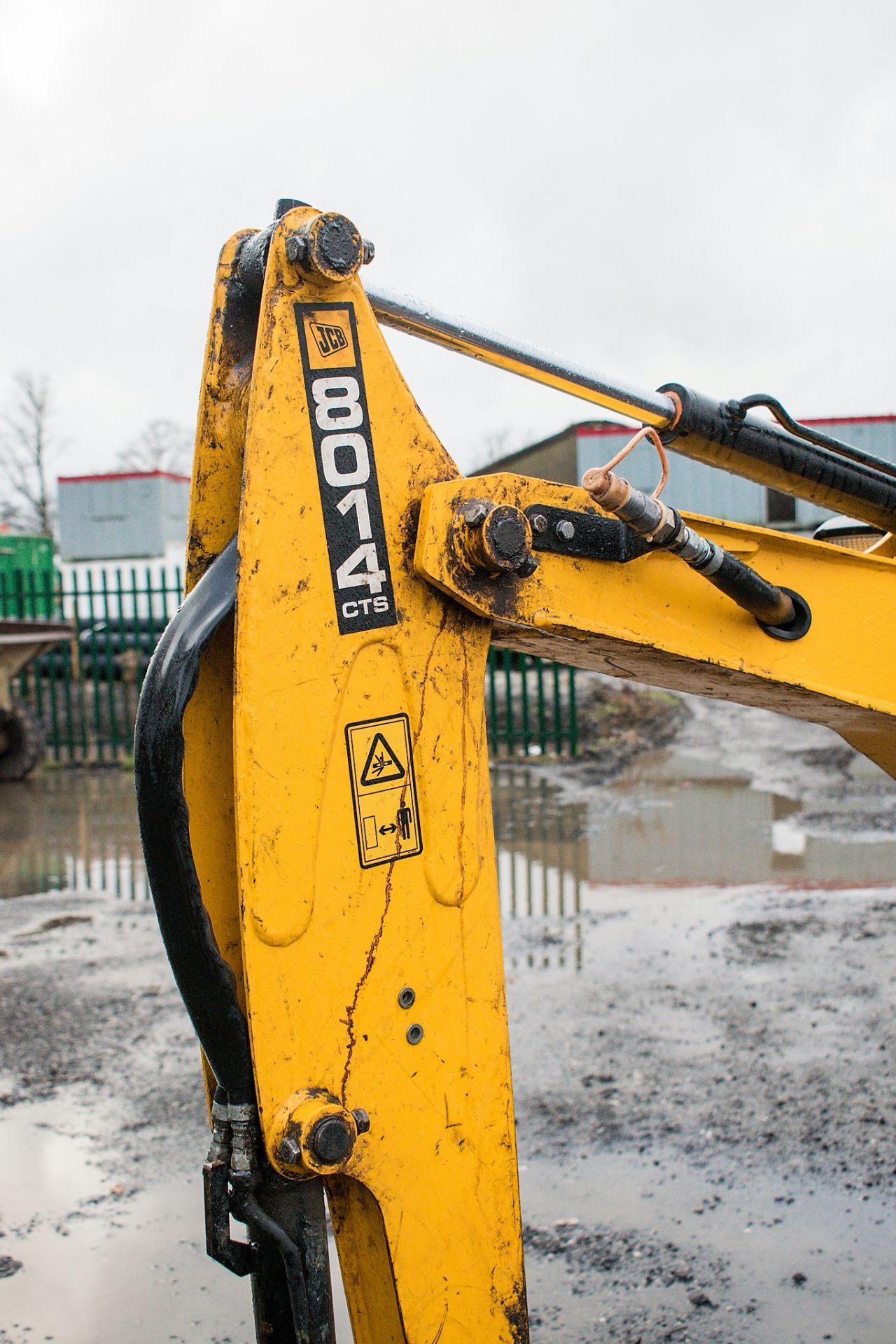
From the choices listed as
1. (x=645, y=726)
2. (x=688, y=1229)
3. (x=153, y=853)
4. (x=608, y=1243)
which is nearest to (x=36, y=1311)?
(x=608, y=1243)

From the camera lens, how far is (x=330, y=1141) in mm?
1552

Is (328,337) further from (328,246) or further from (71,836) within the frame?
(71,836)

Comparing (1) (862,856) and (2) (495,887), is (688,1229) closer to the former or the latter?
(2) (495,887)

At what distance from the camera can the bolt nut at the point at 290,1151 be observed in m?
1.53

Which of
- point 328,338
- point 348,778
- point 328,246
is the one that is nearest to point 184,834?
point 348,778

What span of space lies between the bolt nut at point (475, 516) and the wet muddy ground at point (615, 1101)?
209cm

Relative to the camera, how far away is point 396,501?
169 centimetres

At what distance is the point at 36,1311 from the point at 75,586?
11.0 m

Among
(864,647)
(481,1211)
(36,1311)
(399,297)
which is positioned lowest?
(36,1311)

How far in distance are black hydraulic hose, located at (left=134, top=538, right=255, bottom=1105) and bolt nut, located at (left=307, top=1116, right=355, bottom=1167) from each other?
14cm

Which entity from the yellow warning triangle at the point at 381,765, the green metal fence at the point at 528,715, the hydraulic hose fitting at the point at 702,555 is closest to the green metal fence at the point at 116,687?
the green metal fence at the point at 528,715

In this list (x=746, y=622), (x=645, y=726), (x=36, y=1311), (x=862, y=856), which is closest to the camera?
(x=746, y=622)

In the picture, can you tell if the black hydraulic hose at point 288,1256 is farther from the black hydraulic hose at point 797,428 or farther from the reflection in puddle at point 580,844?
the reflection in puddle at point 580,844

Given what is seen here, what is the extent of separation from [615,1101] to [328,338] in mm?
3075
